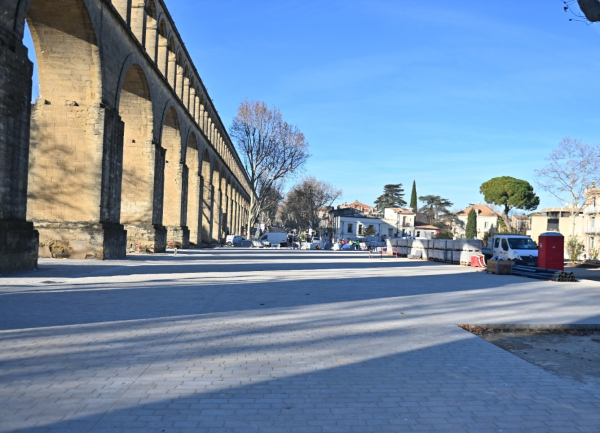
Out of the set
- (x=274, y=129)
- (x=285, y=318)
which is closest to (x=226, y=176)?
(x=274, y=129)

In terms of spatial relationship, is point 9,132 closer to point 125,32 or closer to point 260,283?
point 260,283

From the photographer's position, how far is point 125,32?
19.1 m

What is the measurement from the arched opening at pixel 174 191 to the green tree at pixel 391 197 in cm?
7878

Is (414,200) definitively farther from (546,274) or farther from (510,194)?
(546,274)

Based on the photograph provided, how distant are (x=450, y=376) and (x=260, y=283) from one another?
310 inches

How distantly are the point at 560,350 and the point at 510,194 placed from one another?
70.1 meters

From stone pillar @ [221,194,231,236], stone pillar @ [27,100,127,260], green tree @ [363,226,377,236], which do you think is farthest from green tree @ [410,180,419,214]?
stone pillar @ [27,100,127,260]

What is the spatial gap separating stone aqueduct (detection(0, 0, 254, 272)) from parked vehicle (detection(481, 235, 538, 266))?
54.8 feet

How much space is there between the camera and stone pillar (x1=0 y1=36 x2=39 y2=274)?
10844 mm

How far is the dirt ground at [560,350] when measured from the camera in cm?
503

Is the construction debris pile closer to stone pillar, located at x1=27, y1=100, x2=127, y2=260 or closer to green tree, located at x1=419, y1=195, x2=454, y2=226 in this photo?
stone pillar, located at x1=27, y1=100, x2=127, y2=260

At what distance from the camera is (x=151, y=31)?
25.4 m

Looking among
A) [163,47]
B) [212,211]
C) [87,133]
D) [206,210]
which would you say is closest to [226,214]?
[212,211]

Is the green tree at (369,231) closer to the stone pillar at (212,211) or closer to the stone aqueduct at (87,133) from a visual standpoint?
the stone pillar at (212,211)
